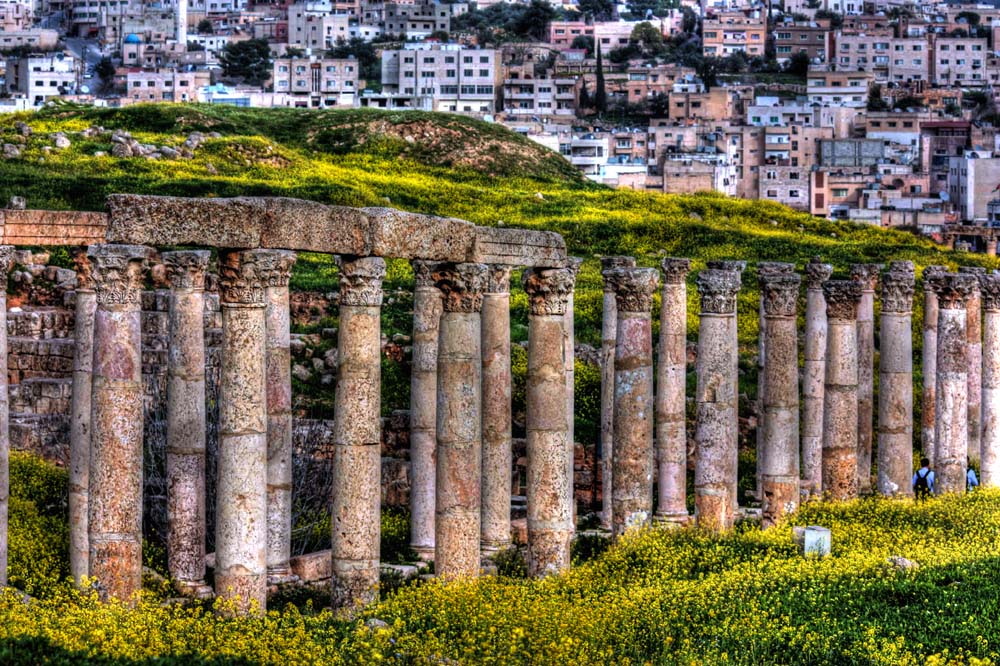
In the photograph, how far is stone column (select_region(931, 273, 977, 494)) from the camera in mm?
39594

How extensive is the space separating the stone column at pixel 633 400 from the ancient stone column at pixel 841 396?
5.67 metres

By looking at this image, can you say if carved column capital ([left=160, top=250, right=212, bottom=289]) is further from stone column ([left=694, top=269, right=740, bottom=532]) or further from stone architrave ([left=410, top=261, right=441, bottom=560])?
stone column ([left=694, top=269, right=740, bottom=532])

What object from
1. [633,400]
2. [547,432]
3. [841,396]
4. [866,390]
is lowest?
[866,390]

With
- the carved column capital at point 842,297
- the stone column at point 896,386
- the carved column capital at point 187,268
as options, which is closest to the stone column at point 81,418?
the carved column capital at point 187,268

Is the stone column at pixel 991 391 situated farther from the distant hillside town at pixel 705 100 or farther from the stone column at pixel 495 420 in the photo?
the distant hillside town at pixel 705 100

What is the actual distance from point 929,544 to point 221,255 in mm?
14526

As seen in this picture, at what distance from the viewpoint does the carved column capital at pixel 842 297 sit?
37406mm

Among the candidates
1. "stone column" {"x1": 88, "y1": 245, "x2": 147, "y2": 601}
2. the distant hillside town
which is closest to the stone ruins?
"stone column" {"x1": 88, "y1": 245, "x2": 147, "y2": 601}

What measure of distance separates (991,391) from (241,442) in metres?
21.0

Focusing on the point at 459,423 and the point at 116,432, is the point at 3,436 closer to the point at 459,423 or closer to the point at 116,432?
the point at 116,432

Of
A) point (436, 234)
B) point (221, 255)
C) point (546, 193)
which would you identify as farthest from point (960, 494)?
point (546, 193)

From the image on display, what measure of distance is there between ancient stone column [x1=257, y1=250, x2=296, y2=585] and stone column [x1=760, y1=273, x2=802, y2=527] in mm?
9495

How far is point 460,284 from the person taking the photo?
29141 mm

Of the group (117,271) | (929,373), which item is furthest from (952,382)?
(117,271)
